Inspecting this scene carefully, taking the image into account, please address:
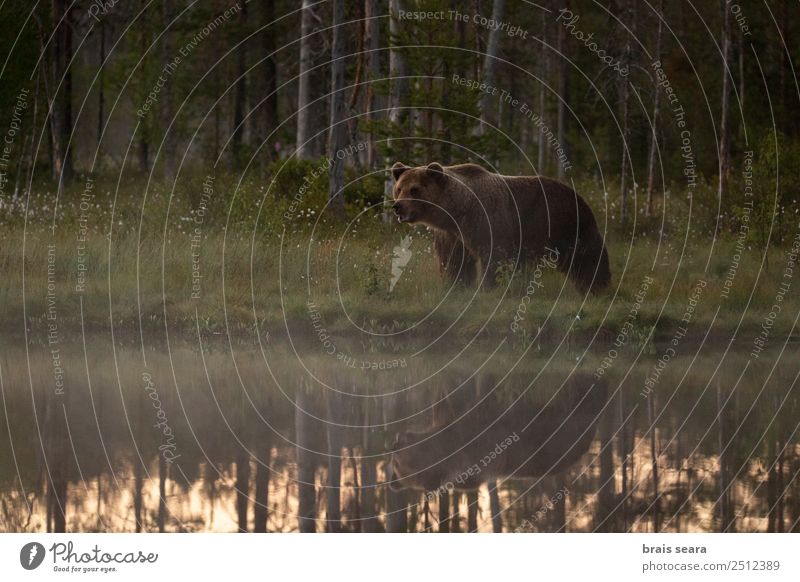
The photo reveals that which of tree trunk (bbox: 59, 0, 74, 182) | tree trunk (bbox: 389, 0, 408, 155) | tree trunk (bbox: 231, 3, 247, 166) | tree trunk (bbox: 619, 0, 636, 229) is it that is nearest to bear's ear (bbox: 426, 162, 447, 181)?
tree trunk (bbox: 389, 0, 408, 155)

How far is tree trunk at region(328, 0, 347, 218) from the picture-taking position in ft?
54.2

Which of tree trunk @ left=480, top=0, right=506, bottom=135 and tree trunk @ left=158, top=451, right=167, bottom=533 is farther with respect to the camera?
tree trunk @ left=480, top=0, right=506, bottom=135

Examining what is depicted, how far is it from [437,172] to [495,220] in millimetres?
834

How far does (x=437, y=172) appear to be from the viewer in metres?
13.9

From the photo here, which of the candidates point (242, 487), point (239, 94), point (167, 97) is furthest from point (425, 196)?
point (239, 94)

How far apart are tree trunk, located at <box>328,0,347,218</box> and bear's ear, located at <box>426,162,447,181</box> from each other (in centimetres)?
274

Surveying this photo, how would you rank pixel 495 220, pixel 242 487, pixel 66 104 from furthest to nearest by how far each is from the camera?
pixel 66 104
pixel 495 220
pixel 242 487

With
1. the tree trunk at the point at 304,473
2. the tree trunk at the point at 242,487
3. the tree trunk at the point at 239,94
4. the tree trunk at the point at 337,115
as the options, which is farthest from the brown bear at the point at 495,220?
the tree trunk at the point at 239,94

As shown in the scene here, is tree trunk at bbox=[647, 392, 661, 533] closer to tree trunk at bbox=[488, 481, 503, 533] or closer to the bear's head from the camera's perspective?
tree trunk at bbox=[488, 481, 503, 533]

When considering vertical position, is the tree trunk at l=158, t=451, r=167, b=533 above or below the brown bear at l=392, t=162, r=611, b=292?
below

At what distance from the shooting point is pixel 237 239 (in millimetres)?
15828

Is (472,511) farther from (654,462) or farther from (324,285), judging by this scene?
(324,285)
